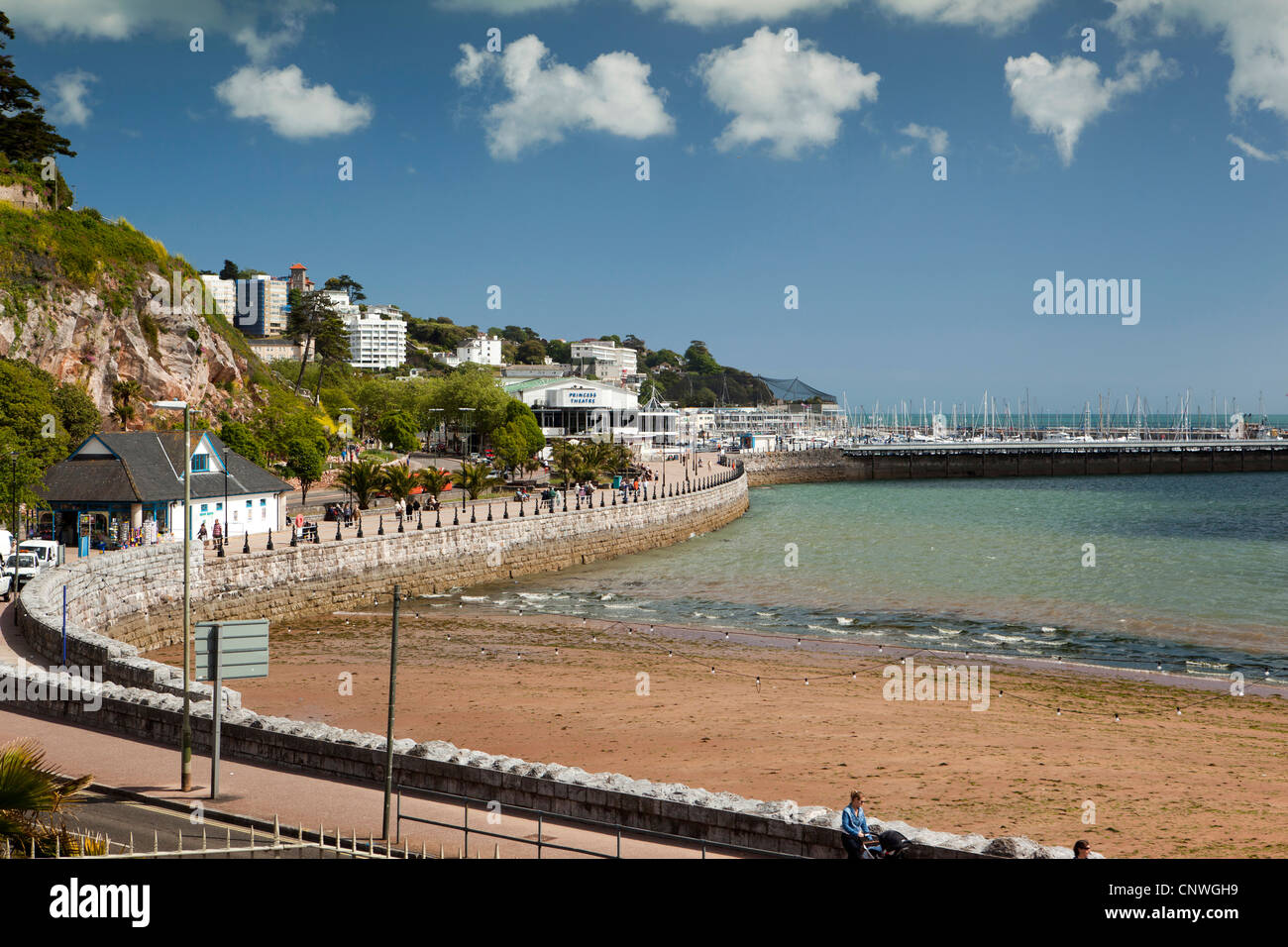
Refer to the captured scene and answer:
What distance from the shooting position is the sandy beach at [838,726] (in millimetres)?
15680

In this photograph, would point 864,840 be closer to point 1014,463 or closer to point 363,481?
point 363,481

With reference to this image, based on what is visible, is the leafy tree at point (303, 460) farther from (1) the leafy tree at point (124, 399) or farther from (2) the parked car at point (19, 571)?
(2) the parked car at point (19, 571)

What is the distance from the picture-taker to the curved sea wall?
1176 cm

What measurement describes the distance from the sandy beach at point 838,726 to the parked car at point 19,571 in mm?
7546

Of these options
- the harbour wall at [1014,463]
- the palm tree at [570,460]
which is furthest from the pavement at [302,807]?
the harbour wall at [1014,463]

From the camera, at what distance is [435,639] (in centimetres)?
3166

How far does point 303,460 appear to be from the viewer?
185 feet

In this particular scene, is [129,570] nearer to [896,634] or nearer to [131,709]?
[131,709]

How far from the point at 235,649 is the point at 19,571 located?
20.2 metres

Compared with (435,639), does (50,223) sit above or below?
above

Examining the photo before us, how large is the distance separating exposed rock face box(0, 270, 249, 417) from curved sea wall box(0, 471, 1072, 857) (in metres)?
27.3

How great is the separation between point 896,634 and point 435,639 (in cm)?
1539

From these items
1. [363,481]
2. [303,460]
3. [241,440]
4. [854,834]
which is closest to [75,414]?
[241,440]
